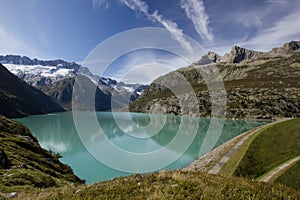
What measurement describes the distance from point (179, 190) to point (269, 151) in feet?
122

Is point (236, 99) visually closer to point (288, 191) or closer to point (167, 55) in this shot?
point (167, 55)

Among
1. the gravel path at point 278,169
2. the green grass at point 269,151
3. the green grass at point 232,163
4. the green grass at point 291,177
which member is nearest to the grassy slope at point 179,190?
the green grass at point 269,151

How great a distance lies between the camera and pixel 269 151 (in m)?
38.9

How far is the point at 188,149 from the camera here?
66125mm

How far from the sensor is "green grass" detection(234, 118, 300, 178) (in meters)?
31.5

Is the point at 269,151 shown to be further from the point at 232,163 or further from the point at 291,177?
the point at 291,177

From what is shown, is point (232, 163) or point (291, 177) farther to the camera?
point (232, 163)

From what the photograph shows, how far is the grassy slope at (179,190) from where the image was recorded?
7839 mm

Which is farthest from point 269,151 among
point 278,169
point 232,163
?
point 232,163

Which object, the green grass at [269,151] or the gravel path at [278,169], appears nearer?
the gravel path at [278,169]

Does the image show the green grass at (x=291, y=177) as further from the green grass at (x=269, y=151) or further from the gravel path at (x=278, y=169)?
the green grass at (x=269, y=151)

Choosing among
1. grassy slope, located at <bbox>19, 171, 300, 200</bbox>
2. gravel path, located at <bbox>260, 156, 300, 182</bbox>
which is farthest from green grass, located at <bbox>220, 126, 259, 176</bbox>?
grassy slope, located at <bbox>19, 171, 300, 200</bbox>

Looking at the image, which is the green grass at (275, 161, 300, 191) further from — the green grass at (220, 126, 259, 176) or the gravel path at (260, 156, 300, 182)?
the green grass at (220, 126, 259, 176)

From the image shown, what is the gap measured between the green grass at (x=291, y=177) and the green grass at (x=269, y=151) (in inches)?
112
